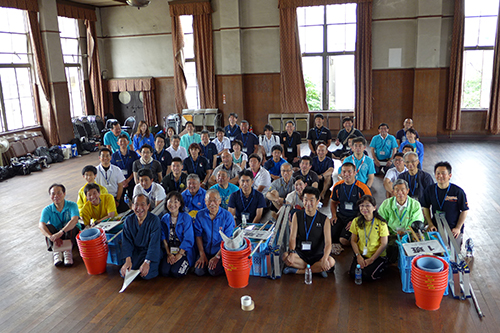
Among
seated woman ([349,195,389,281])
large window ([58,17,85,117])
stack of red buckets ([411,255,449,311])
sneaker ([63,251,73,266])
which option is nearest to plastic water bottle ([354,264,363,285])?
seated woman ([349,195,389,281])

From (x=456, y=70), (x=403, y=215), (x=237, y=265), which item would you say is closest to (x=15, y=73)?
(x=237, y=265)

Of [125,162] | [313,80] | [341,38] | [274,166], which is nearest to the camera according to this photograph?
[274,166]

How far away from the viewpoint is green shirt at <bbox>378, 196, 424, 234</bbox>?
178 inches

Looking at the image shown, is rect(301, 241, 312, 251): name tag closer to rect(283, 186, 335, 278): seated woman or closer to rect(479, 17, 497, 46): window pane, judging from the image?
rect(283, 186, 335, 278): seated woman

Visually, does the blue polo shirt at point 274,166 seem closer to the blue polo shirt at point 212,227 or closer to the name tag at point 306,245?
the blue polo shirt at point 212,227

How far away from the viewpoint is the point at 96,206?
538 centimetres

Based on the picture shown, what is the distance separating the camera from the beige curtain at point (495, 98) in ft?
36.8

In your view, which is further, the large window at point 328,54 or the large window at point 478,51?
the large window at point 328,54

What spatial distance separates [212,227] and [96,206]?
69.1 inches

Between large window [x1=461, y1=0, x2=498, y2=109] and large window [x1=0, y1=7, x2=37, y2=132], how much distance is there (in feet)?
40.8

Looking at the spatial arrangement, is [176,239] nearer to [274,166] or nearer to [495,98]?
[274,166]

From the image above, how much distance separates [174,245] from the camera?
15.4 ft

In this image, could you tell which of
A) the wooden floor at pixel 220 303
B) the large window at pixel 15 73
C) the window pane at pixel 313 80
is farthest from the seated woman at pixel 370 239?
the large window at pixel 15 73

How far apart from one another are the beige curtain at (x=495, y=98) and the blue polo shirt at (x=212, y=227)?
10069 millimetres
